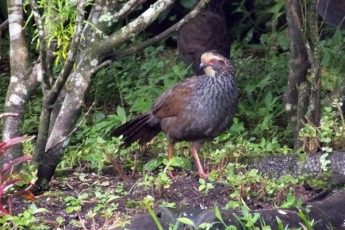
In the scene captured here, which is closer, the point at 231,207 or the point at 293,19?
the point at 231,207

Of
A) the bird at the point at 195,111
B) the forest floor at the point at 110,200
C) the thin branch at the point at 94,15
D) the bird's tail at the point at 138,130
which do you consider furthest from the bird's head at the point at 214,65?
the thin branch at the point at 94,15

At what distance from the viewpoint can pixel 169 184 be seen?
231 inches

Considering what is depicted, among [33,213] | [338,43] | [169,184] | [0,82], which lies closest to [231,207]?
[169,184]

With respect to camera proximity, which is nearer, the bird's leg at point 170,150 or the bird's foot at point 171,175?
the bird's foot at point 171,175

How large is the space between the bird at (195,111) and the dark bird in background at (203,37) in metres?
2.16

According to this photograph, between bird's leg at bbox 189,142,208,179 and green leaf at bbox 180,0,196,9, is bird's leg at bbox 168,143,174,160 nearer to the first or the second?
bird's leg at bbox 189,142,208,179

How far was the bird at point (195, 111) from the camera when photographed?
7.08 meters

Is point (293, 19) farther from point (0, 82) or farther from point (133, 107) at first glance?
point (0, 82)

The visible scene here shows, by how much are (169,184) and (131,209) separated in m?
0.33

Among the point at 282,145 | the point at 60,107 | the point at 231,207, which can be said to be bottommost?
the point at 282,145

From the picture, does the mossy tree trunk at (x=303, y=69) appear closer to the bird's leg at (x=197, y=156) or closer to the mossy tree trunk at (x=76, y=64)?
the bird's leg at (x=197, y=156)

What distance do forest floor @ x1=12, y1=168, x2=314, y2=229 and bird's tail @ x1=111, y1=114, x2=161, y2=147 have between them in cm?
85

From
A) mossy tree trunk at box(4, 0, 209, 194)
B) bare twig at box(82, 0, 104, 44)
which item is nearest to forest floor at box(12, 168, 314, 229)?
mossy tree trunk at box(4, 0, 209, 194)

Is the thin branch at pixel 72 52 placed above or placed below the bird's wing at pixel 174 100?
above
